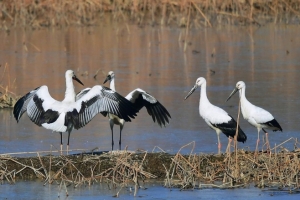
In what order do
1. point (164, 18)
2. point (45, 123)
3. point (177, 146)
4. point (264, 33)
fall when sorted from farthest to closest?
point (164, 18) < point (264, 33) < point (177, 146) < point (45, 123)

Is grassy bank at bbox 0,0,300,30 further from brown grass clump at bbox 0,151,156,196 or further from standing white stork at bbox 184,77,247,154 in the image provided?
brown grass clump at bbox 0,151,156,196

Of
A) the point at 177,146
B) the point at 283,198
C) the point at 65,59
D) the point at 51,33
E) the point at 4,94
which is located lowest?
the point at 283,198

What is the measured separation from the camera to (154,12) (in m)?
27.5

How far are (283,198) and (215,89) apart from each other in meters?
7.29

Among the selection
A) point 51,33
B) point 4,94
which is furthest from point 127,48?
point 4,94

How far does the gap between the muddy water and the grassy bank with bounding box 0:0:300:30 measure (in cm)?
69

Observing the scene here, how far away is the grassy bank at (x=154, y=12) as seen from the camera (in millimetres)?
25875

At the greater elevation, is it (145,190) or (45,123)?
(45,123)

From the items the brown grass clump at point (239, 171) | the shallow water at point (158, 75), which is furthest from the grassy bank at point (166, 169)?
the shallow water at point (158, 75)

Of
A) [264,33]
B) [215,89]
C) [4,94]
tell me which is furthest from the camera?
[264,33]

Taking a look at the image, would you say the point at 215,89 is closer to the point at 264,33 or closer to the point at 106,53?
the point at 106,53

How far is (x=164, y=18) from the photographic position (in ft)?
88.2

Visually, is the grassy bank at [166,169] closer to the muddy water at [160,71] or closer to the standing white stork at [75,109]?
the standing white stork at [75,109]

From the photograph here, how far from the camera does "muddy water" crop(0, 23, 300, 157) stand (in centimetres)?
1137
